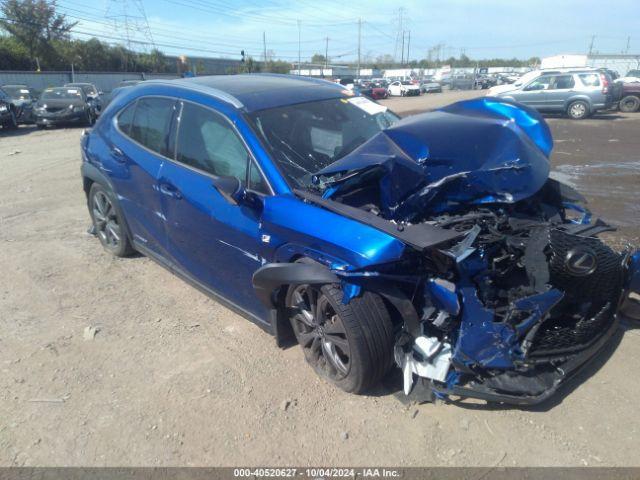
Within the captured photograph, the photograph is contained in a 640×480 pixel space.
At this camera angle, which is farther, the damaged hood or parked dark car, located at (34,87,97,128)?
parked dark car, located at (34,87,97,128)

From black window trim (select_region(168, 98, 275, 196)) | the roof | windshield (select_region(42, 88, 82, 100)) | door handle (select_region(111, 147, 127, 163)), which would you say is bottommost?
windshield (select_region(42, 88, 82, 100))

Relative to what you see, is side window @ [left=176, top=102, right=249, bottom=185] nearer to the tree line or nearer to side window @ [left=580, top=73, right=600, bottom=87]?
side window @ [left=580, top=73, right=600, bottom=87]

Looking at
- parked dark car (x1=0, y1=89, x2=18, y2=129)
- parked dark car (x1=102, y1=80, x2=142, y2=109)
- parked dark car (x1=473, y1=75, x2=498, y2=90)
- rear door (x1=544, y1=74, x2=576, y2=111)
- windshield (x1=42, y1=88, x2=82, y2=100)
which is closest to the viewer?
parked dark car (x1=102, y1=80, x2=142, y2=109)

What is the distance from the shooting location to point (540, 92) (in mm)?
18359

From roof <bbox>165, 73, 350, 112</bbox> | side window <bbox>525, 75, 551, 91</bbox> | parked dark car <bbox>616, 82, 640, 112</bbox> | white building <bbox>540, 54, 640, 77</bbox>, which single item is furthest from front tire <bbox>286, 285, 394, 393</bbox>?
white building <bbox>540, 54, 640, 77</bbox>

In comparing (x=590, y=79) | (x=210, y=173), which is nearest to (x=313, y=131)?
(x=210, y=173)

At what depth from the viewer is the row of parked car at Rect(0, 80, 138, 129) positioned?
1664cm

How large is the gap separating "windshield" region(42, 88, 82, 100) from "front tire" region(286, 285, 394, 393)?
1810 centimetres

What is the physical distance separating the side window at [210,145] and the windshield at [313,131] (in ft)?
0.74

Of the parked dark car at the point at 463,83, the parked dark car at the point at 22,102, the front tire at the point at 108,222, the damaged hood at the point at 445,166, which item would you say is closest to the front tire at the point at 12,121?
the parked dark car at the point at 22,102

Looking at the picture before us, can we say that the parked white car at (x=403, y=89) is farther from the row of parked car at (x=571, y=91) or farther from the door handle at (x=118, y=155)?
the door handle at (x=118, y=155)

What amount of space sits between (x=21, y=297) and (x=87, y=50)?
161 feet

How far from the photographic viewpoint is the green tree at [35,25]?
4119 cm

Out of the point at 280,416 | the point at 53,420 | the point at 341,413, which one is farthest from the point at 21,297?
the point at 341,413
